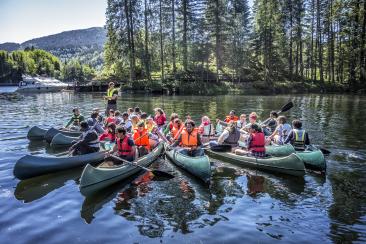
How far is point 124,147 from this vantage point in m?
11.9

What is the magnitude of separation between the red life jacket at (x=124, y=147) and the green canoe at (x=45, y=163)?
1.68 m

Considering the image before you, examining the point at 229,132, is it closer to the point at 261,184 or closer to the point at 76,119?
the point at 261,184

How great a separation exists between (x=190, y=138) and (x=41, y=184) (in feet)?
17.1

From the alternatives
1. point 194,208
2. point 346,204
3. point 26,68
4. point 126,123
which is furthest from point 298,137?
point 26,68

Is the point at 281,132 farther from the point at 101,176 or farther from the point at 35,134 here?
the point at 35,134

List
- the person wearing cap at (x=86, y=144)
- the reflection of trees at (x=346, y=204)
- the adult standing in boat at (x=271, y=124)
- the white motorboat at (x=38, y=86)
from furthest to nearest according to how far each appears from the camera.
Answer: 1. the white motorboat at (x=38, y=86)
2. the adult standing in boat at (x=271, y=124)
3. the person wearing cap at (x=86, y=144)
4. the reflection of trees at (x=346, y=204)

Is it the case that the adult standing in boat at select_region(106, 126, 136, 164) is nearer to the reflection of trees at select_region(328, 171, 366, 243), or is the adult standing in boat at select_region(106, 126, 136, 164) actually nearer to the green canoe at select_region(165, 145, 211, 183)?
the green canoe at select_region(165, 145, 211, 183)

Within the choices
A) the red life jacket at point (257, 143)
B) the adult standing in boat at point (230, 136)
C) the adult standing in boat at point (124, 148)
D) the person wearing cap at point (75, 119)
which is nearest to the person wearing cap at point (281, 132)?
the adult standing in boat at point (230, 136)

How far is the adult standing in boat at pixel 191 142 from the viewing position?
42.2ft

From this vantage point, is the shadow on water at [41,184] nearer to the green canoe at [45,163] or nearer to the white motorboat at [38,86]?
the green canoe at [45,163]

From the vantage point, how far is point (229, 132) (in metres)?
14.4

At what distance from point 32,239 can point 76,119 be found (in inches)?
462


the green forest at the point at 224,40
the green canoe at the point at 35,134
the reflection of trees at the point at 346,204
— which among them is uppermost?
the green forest at the point at 224,40

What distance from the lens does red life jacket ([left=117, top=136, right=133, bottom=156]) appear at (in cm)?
1180
